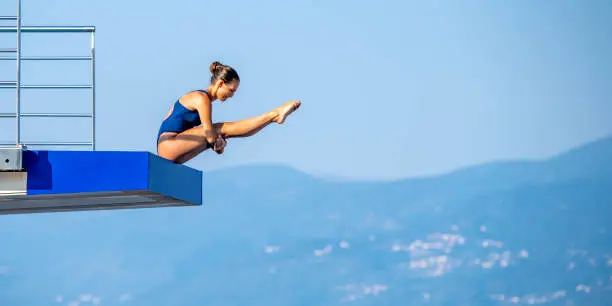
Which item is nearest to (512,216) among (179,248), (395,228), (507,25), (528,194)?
(528,194)

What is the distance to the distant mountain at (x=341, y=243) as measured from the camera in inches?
761

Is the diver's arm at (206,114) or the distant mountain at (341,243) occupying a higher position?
the diver's arm at (206,114)

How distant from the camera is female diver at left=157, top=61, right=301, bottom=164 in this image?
1087cm

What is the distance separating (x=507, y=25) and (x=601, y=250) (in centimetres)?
408

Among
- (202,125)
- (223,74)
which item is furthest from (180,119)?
(223,74)

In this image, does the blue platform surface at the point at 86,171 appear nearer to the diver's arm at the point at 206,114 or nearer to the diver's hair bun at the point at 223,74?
the diver's arm at the point at 206,114

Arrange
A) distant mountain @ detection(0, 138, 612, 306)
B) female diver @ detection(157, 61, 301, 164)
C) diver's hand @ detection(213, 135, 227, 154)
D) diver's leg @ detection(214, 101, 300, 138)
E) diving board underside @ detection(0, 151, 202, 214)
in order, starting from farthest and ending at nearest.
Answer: distant mountain @ detection(0, 138, 612, 306) → diver's hand @ detection(213, 135, 227, 154) → female diver @ detection(157, 61, 301, 164) → diver's leg @ detection(214, 101, 300, 138) → diving board underside @ detection(0, 151, 202, 214)

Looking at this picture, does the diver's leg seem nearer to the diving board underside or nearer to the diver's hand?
the diver's hand

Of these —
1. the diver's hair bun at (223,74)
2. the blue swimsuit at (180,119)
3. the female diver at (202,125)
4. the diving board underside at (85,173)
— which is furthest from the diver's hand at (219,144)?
the diving board underside at (85,173)

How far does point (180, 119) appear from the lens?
11.1 m

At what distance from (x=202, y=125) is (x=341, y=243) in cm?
899

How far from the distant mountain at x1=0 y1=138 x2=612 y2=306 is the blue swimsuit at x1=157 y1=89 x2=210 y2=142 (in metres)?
8.48

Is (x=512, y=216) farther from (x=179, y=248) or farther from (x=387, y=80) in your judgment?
(x=179, y=248)

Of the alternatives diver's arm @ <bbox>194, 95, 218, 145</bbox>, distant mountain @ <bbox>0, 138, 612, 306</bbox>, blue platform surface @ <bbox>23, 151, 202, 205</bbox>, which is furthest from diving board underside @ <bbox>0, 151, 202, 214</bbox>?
distant mountain @ <bbox>0, 138, 612, 306</bbox>
